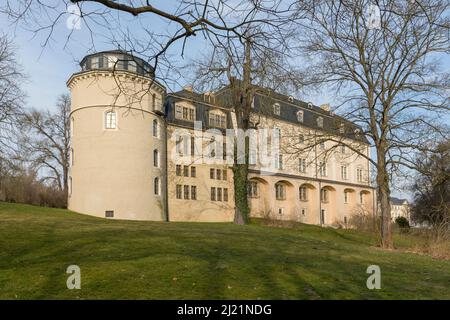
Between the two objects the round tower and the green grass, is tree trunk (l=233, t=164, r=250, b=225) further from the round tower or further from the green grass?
the green grass

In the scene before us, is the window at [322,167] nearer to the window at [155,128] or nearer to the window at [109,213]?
the window at [155,128]

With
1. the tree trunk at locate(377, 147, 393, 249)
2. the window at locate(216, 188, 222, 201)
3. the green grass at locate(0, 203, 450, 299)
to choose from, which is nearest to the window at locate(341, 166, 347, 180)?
the window at locate(216, 188, 222, 201)

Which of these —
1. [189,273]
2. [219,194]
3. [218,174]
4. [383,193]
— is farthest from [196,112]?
[189,273]

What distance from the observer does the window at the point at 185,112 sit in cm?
4231

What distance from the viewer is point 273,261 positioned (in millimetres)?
10320

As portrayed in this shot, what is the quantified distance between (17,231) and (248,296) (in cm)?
1091

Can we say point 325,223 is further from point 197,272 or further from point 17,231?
point 197,272

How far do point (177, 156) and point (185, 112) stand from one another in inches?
187

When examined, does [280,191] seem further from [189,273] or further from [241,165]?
[189,273]

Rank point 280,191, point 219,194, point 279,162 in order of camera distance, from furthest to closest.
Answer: point 280,191 < point 279,162 < point 219,194

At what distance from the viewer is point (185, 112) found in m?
43.0

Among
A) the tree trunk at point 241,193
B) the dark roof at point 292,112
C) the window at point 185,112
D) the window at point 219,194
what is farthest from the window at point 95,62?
the window at point 219,194

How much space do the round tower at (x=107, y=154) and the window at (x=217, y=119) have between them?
8.69m

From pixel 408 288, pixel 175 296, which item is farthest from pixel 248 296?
pixel 408 288
